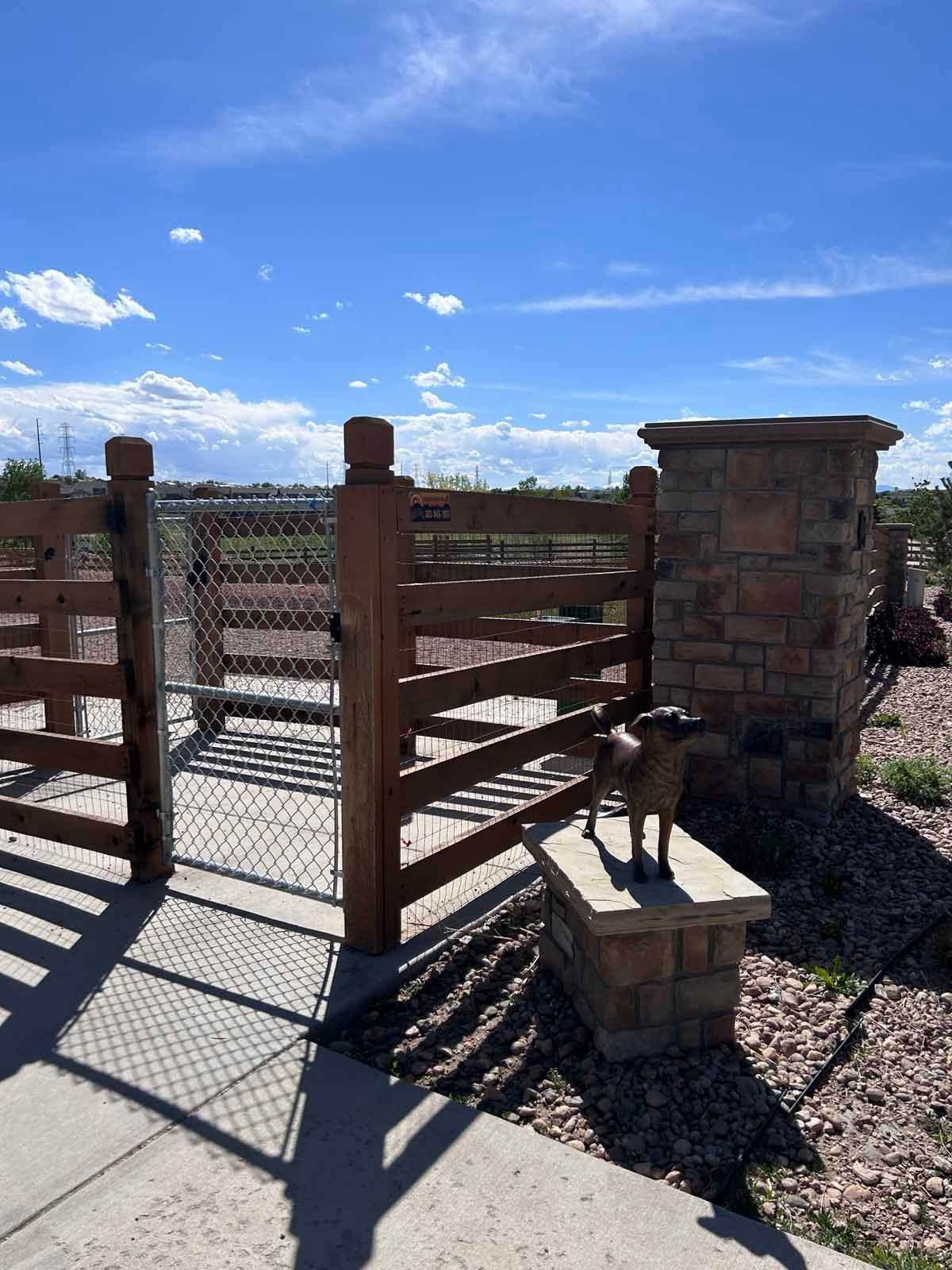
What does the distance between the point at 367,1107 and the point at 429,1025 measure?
1.74 feet

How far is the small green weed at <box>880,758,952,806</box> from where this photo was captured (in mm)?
5910

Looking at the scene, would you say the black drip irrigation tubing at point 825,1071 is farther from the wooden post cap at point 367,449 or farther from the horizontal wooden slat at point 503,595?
the wooden post cap at point 367,449

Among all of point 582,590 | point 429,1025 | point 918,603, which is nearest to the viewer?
point 429,1025

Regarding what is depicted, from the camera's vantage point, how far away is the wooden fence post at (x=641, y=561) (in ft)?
Result: 20.2

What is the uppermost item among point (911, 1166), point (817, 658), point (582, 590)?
point (582, 590)

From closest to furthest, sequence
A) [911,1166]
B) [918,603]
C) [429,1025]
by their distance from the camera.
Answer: [911,1166] < [429,1025] < [918,603]

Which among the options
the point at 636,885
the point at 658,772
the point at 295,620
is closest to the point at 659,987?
the point at 636,885

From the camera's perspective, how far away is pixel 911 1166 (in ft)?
8.68

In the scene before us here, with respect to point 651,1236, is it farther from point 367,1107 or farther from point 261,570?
point 261,570

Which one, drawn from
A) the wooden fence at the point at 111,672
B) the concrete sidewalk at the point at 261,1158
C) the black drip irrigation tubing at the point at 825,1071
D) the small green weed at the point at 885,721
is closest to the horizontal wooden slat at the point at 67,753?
the wooden fence at the point at 111,672

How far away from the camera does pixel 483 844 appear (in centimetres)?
433

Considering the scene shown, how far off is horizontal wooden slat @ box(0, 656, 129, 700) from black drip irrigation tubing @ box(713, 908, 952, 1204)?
127 inches

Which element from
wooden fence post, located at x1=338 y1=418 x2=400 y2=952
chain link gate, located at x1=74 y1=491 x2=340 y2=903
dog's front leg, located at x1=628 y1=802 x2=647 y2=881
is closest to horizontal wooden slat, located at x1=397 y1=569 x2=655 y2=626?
wooden fence post, located at x1=338 y1=418 x2=400 y2=952

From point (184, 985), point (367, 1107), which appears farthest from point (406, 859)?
point (367, 1107)
